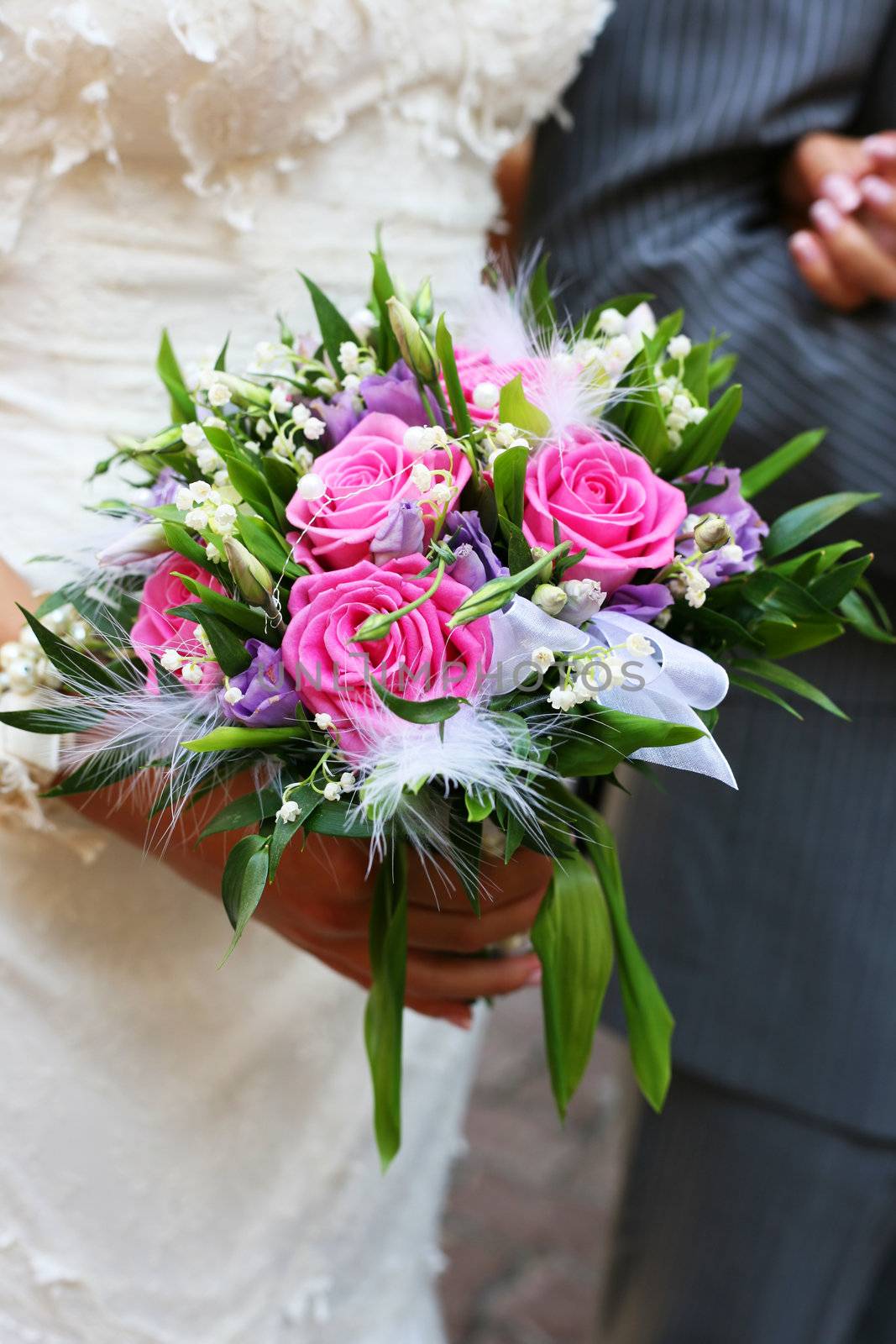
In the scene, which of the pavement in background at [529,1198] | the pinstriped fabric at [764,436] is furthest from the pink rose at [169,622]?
the pavement in background at [529,1198]

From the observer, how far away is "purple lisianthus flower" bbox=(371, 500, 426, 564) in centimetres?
55

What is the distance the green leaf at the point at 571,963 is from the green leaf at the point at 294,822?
0.18m

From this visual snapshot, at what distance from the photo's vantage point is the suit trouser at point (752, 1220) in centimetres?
123

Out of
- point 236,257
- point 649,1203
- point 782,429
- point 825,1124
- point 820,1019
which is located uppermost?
point 236,257

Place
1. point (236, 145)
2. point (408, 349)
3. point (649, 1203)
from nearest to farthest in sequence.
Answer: point (408, 349) → point (236, 145) → point (649, 1203)

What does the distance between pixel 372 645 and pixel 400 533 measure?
0.19ft

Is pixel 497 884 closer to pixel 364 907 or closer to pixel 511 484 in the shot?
pixel 364 907

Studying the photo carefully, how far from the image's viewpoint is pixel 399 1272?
3.80ft

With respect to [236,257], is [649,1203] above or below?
below

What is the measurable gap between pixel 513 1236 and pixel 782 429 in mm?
1553

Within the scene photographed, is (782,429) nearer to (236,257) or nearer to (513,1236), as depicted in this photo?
(236,257)

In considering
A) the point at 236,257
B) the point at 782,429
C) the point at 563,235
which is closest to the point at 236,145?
the point at 236,257

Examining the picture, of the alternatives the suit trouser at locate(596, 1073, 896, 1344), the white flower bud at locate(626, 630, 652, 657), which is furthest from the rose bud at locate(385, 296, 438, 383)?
the suit trouser at locate(596, 1073, 896, 1344)

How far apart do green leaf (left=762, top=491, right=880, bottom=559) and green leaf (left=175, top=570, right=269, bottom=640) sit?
14.1 inches
